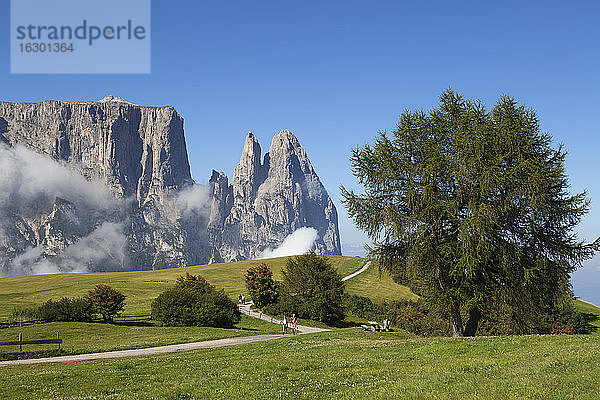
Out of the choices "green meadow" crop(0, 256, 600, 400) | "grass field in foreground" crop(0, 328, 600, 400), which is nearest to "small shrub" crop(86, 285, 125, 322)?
"green meadow" crop(0, 256, 600, 400)

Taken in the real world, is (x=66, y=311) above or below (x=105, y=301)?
below

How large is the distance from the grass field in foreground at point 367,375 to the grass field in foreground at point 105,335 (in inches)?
446

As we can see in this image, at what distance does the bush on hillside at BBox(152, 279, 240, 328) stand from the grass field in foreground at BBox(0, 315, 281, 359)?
5.95 ft

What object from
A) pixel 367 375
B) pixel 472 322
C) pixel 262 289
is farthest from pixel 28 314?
pixel 367 375

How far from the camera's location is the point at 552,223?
23.3m

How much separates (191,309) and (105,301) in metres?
9.00

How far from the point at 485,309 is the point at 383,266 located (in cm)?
576

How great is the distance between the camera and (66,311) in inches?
1761

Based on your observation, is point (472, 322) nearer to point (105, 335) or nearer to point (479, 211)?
point (479, 211)

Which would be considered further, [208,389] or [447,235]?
[447,235]

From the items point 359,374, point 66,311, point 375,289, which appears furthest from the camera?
point 375,289

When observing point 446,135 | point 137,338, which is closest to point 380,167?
point 446,135

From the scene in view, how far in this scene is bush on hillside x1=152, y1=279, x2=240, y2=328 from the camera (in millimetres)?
45531

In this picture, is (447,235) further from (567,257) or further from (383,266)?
(567,257)
